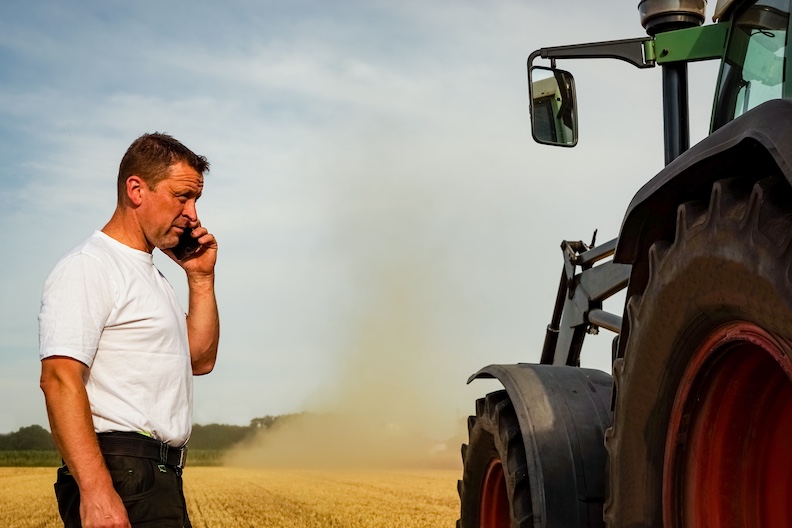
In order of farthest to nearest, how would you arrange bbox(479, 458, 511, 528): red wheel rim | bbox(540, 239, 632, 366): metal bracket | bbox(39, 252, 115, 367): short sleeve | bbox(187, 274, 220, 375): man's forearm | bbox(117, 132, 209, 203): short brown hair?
bbox(540, 239, 632, 366): metal bracket < bbox(479, 458, 511, 528): red wheel rim < bbox(187, 274, 220, 375): man's forearm < bbox(117, 132, 209, 203): short brown hair < bbox(39, 252, 115, 367): short sleeve

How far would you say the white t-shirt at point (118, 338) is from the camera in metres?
2.78

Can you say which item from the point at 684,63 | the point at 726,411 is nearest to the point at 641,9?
the point at 684,63

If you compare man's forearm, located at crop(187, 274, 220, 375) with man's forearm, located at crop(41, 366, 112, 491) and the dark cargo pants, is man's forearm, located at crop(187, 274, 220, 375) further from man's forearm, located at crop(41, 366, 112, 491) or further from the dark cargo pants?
man's forearm, located at crop(41, 366, 112, 491)

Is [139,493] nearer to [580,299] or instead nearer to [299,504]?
[580,299]

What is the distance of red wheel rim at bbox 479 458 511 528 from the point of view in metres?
4.06

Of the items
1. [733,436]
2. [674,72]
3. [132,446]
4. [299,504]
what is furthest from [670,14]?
[299,504]

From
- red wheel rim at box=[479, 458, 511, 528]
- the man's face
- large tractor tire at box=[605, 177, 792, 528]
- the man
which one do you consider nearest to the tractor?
large tractor tire at box=[605, 177, 792, 528]

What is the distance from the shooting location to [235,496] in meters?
17.6

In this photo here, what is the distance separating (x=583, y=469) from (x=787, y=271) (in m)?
1.63

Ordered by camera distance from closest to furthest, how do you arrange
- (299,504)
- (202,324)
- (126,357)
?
(126,357) → (202,324) → (299,504)

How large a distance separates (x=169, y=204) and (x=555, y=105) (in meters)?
1.64

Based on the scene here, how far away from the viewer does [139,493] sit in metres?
2.82

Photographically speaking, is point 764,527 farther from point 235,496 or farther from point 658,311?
point 235,496

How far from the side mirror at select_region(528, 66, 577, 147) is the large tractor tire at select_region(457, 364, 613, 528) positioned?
96 cm
